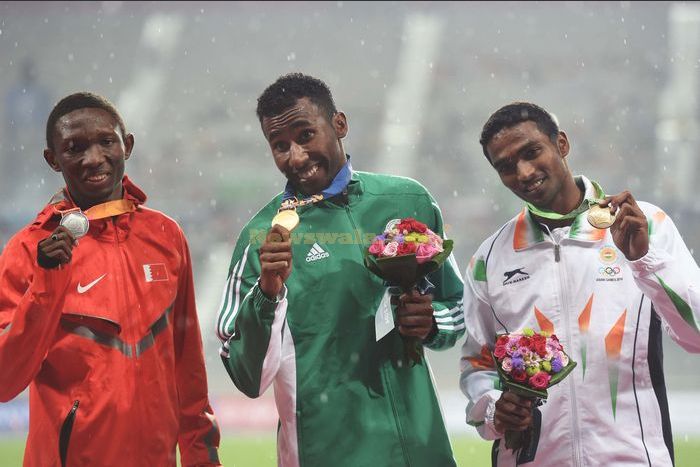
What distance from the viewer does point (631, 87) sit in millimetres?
16078

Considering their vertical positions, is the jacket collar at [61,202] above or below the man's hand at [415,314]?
above

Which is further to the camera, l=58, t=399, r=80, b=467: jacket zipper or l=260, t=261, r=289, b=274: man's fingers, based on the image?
l=58, t=399, r=80, b=467: jacket zipper

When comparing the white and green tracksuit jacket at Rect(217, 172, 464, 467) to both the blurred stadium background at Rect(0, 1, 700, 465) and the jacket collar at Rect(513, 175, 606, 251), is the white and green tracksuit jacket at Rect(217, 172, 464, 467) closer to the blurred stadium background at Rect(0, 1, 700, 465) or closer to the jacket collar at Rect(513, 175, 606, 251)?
the jacket collar at Rect(513, 175, 606, 251)

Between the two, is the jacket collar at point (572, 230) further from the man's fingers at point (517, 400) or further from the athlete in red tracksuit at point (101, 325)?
the athlete in red tracksuit at point (101, 325)

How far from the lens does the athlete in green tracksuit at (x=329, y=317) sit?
2.55 m

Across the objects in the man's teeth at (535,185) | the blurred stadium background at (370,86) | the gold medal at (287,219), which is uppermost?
the blurred stadium background at (370,86)

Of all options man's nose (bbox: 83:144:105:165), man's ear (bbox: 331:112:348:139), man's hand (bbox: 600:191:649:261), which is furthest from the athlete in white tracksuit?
man's nose (bbox: 83:144:105:165)

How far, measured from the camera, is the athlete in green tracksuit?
8.38ft

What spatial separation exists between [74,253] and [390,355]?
3.06 ft

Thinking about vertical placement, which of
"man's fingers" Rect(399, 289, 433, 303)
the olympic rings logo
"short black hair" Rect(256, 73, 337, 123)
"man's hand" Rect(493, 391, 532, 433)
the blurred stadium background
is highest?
the blurred stadium background

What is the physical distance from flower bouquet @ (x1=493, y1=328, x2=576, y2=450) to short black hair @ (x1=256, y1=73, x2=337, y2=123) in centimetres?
85

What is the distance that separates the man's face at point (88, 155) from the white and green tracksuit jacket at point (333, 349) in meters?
0.43

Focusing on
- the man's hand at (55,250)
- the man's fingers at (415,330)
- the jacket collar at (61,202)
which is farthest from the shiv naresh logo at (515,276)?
the man's hand at (55,250)

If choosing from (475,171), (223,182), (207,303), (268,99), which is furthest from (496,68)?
(268,99)
